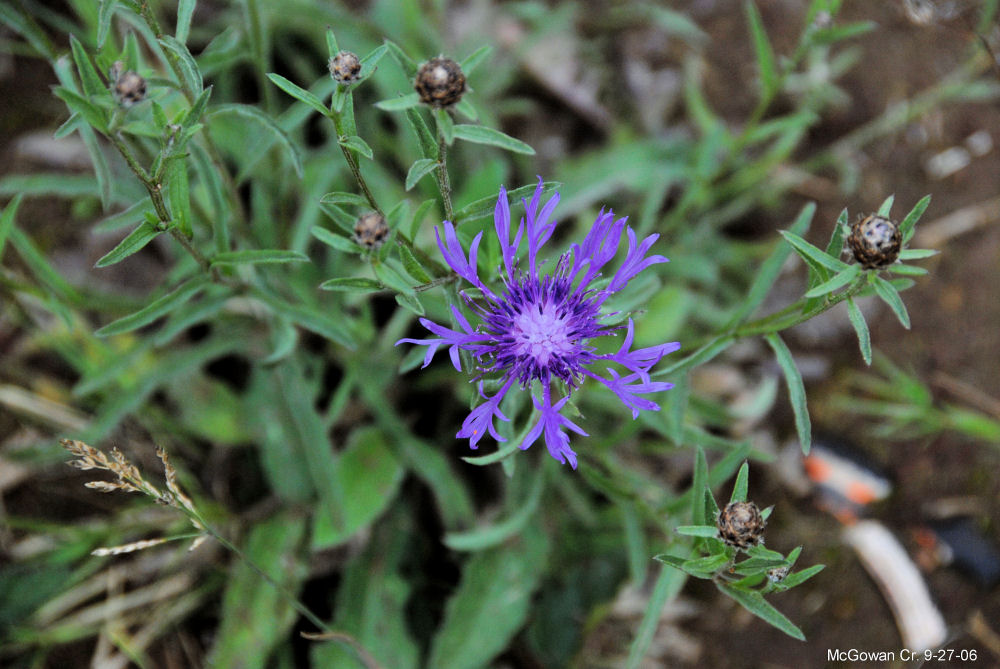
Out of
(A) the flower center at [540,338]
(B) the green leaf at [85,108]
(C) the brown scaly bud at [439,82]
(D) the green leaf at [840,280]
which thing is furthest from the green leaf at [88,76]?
(D) the green leaf at [840,280]

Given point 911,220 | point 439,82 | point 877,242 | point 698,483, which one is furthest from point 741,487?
point 439,82

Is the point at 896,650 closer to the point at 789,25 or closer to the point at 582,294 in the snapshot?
the point at 582,294

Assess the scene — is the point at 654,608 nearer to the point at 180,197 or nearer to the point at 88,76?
the point at 180,197

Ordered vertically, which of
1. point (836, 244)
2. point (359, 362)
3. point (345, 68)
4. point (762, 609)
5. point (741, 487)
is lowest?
point (762, 609)

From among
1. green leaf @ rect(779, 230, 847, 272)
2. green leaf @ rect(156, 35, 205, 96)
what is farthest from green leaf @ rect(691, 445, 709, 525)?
green leaf @ rect(156, 35, 205, 96)

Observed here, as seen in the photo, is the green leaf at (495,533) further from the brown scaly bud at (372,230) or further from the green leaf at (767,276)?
the brown scaly bud at (372,230)

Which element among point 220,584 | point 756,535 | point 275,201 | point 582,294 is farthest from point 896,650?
point 275,201

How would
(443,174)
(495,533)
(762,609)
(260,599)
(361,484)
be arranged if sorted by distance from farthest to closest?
(361,484) < (260,599) < (495,533) < (762,609) < (443,174)

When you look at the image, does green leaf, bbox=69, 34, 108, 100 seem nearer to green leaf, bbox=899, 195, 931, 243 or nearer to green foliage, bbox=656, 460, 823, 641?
green foliage, bbox=656, 460, 823, 641
